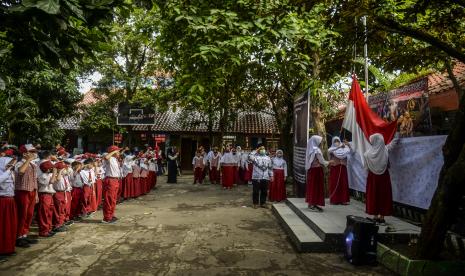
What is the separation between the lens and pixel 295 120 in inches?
438

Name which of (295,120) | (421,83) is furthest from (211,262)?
(295,120)

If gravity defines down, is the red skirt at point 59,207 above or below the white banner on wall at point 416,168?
below

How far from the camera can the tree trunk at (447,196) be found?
4.80 m

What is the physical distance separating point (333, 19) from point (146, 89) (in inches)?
729

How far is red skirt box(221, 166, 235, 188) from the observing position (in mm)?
17500

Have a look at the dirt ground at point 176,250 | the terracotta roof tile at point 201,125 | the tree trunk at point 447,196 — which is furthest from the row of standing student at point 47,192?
the terracotta roof tile at point 201,125

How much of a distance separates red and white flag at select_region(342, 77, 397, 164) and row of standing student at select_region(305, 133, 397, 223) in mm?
274

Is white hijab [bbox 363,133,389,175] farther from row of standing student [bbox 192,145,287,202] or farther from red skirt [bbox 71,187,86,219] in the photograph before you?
red skirt [bbox 71,187,86,219]

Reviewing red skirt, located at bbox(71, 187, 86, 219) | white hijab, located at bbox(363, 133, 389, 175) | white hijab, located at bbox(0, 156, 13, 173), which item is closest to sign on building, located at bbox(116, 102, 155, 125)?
red skirt, located at bbox(71, 187, 86, 219)

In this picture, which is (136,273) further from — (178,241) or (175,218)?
(175,218)

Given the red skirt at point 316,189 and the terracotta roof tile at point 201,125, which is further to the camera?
the terracotta roof tile at point 201,125

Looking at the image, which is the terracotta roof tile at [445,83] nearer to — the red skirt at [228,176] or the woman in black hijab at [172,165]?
the red skirt at [228,176]

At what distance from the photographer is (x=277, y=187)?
1245 centimetres

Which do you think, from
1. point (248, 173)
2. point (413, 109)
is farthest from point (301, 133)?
point (248, 173)
